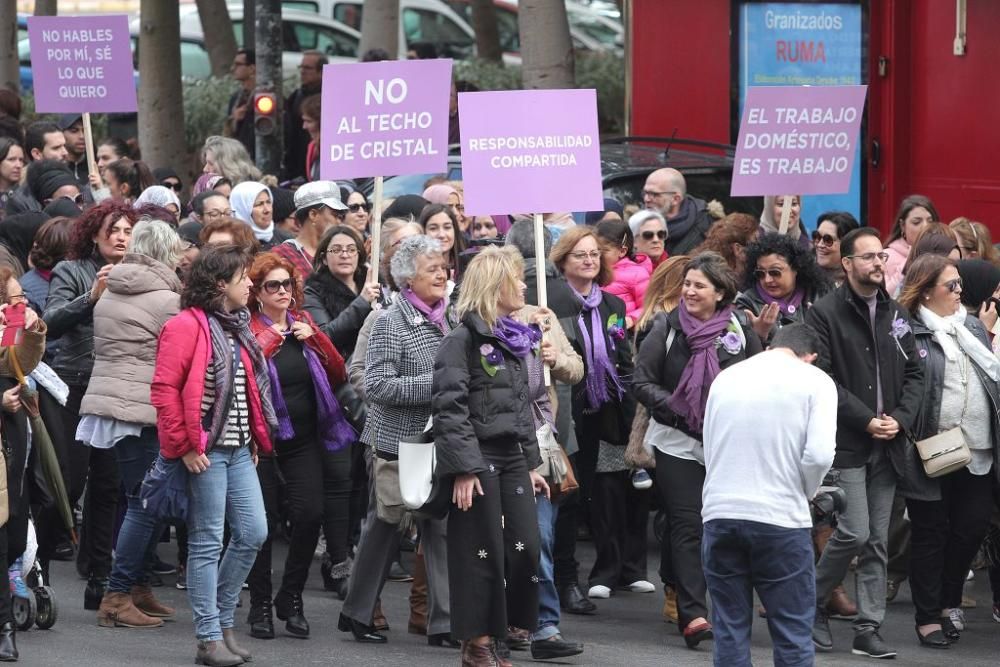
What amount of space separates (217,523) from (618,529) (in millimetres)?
2583

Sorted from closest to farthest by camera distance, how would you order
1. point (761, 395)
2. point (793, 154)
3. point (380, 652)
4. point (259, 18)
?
point (761, 395) < point (380, 652) < point (793, 154) < point (259, 18)

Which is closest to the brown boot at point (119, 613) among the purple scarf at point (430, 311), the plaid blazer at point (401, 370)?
the plaid blazer at point (401, 370)

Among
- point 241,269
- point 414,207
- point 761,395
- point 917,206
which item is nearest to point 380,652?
point 241,269

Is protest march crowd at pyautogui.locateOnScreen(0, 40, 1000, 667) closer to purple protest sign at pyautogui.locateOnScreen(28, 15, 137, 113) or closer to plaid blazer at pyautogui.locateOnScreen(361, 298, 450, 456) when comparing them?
plaid blazer at pyautogui.locateOnScreen(361, 298, 450, 456)

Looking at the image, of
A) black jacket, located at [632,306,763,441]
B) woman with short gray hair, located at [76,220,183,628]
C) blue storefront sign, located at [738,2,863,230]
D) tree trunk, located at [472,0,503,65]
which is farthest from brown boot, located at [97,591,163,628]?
Result: tree trunk, located at [472,0,503,65]

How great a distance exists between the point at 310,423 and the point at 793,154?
11.7ft

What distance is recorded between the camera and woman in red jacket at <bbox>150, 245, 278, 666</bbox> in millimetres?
8281

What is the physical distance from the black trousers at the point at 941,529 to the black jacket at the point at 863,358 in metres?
0.49

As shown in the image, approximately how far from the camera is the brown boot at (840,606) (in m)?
9.89

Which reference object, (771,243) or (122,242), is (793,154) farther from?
(122,242)

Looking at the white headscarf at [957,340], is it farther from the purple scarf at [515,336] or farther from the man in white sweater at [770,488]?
the purple scarf at [515,336]

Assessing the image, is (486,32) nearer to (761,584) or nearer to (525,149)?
(525,149)

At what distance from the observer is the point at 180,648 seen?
8.80m

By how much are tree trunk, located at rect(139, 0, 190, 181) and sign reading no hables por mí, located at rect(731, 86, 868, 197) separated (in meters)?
8.70
